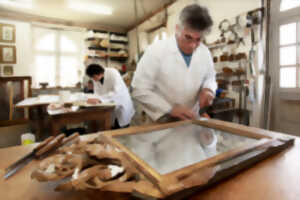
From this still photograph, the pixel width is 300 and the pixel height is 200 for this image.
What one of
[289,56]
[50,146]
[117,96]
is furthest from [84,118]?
[289,56]

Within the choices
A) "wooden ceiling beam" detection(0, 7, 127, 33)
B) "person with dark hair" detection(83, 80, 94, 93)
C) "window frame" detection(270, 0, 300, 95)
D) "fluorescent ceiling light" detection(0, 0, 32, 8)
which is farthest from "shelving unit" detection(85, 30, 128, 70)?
"window frame" detection(270, 0, 300, 95)

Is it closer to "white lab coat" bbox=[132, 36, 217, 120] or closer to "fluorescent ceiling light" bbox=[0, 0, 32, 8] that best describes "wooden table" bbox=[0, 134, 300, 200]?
"white lab coat" bbox=[132, 36, 217, 120]

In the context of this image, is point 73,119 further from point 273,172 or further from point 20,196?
point 273,172

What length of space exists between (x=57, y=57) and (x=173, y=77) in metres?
5.49

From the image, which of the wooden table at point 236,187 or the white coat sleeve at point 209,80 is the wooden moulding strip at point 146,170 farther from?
the white coat sleeve at point 209,80

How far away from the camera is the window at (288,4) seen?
2.21m

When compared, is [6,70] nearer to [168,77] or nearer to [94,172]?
[168,77]

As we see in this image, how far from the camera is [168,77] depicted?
4.49ft

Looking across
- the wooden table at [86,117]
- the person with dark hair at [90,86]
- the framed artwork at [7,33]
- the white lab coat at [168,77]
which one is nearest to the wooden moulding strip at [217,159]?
the white lab coat at [168,77]

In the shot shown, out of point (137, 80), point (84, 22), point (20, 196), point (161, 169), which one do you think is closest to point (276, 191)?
point (161, 169)

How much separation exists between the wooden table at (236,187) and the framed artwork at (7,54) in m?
5.74

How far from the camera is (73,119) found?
2.00 metres

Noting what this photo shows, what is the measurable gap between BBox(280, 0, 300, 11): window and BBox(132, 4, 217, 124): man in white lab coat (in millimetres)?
1706

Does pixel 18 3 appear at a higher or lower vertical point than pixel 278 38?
higher
